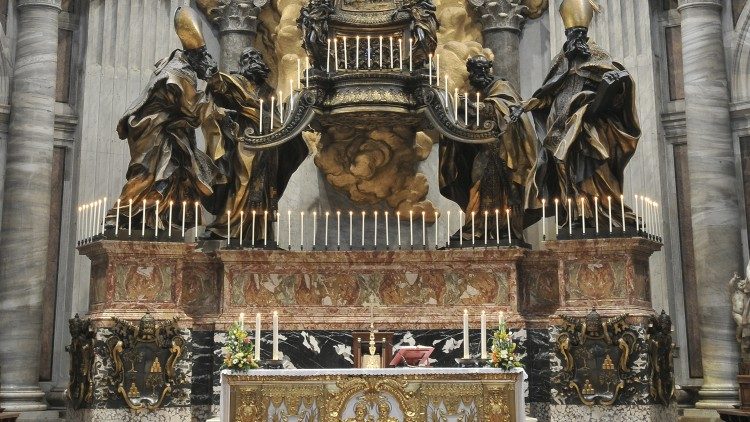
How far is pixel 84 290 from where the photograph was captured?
515 inches

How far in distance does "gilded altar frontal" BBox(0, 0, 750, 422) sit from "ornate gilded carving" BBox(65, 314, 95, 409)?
31mm

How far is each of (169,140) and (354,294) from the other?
273 cm

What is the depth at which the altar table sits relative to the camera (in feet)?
28.3

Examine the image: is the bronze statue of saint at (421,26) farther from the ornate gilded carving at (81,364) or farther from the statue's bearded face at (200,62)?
the ornate gilded carving at (81,364)

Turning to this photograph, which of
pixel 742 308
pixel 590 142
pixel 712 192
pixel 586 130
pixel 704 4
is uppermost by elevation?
pixel 704 4

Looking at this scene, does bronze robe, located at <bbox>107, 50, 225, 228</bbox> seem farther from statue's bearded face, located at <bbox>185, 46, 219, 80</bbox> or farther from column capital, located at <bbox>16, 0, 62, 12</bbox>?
column capital, located at <bbox>16, 0, 62, 12</bbox>

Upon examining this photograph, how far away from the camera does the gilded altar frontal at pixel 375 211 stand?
10156 millimetres

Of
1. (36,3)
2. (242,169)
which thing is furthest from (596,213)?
(36,3)

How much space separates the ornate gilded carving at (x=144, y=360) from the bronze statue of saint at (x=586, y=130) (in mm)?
4356

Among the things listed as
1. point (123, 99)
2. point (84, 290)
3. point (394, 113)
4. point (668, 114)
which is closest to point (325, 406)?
point (394, 113)

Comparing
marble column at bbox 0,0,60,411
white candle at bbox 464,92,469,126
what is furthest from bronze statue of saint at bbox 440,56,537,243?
marble column at bbox 0,0,60,411

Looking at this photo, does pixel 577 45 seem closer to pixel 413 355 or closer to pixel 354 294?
pixel 354 294

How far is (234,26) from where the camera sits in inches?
557

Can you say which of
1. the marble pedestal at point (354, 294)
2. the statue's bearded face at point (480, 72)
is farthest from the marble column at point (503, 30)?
the marble pedestal at point (354, 294)
